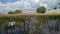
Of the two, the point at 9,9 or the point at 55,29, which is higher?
the point at 9,9

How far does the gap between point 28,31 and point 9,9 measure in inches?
14.9

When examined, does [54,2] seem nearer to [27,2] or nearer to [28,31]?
[27,2]

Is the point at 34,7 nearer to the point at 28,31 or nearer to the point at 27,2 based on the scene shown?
the point at 27,2

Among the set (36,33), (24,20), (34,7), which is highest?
(34,7)

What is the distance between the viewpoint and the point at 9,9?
2527 mm

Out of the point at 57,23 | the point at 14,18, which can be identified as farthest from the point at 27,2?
the point at 57,23

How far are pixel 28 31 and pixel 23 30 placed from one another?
0.06 metres

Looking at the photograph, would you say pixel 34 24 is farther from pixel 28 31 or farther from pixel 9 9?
pixel 9 9

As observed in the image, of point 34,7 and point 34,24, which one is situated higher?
point 34,7

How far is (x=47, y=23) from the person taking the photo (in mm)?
2461

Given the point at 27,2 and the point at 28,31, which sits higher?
the point at 27,2

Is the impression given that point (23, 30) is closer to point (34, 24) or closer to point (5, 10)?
point (34, 24)

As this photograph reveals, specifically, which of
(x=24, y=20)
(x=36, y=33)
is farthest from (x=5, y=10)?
(x=36, y=33)

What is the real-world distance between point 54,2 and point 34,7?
27cm
